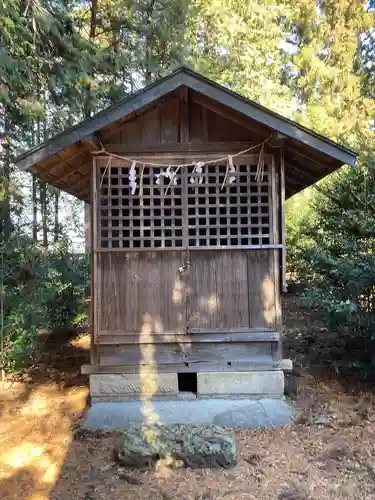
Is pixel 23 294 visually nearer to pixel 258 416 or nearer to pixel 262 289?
pixel 262 289

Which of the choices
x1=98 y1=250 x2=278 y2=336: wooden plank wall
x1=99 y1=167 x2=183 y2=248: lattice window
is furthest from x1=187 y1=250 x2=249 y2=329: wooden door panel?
x1=99 y1=167 x2=183 y2=248: lattice window

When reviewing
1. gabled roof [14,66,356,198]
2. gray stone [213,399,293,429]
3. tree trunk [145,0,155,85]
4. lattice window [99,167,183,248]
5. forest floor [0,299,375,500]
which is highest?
tree trunk [145,0,155,85]

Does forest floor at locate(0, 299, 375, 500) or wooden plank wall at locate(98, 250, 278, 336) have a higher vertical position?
wooden plank wall at locate(98, 250, 278, 336)

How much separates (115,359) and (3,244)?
2.57 metres

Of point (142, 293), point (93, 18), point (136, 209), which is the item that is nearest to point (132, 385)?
point (142, 293)

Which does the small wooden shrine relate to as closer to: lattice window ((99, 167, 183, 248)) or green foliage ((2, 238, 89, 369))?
lattice window ((99, 167, 183, 248))

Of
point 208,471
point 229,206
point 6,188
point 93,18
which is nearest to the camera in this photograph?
point 208,471

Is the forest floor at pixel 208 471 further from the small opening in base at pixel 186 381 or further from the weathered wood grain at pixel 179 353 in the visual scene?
the small opening in base at pixel 186 381

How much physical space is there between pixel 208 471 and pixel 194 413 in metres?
1.16

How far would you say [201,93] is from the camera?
201 inches

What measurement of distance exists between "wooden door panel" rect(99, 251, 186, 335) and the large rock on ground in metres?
1.53

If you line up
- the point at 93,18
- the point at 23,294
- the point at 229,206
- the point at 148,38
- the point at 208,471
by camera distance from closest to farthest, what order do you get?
the point at 208,471, the point at 229,206, the point at 23,294, the point at 148,38, the point at 93,18

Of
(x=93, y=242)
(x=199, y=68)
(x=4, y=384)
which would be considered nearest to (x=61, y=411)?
(x=4, y=384)

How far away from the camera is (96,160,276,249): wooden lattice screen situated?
548cm
